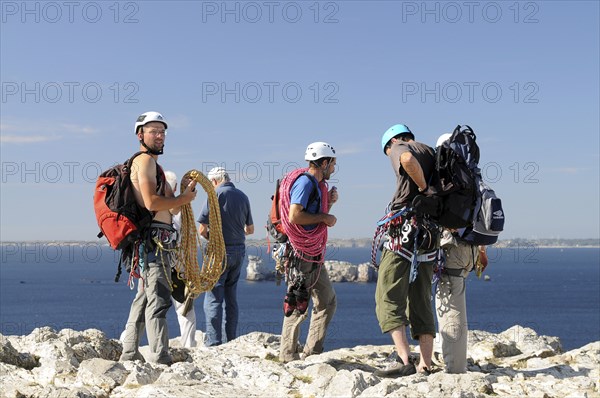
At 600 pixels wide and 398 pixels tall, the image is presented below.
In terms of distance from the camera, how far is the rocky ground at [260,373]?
18.5 ft

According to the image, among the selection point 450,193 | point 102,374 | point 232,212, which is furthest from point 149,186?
point 232,212

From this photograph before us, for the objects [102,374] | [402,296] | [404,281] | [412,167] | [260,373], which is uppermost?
[412,167]

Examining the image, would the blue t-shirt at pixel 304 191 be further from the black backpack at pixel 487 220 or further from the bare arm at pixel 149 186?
the black backpack at pixel 487 220

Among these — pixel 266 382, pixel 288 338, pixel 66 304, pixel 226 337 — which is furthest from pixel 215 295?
pixel 66 304

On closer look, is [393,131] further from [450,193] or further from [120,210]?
[120,210]

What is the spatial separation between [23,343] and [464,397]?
192 inches

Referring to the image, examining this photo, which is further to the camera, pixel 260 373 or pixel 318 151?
pixel 318 151

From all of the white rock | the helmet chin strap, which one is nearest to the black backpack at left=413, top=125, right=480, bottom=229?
the helmet chin strap

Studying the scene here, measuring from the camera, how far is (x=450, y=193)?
20.6 feet

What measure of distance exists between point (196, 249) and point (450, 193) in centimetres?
271

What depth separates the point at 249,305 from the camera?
407ft

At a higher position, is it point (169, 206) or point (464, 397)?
point (169, 206)

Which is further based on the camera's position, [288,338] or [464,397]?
[288,338]

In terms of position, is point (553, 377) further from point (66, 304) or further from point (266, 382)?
point (66, 304)
